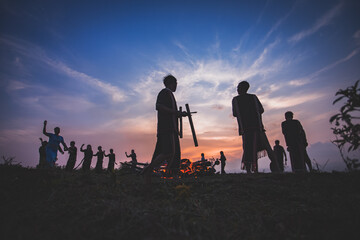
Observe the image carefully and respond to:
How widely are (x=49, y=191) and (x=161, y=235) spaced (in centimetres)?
200

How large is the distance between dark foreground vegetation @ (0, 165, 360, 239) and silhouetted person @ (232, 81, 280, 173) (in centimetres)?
151

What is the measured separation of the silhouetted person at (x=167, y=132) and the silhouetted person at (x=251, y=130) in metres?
1.84

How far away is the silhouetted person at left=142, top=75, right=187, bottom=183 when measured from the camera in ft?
11.4

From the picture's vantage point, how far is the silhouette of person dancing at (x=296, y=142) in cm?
626

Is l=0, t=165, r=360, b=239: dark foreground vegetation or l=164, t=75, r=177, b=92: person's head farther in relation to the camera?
l=164, t=75, r=177, b=92: person's head

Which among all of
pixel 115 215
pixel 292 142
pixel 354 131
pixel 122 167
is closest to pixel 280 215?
pixel 354 131

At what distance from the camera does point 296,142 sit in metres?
6.32

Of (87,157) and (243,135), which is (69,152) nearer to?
(87,157)

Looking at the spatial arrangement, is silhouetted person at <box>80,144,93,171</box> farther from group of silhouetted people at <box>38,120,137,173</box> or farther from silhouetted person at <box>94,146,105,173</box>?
silhouetted person at <box>94,146,105,173</box>

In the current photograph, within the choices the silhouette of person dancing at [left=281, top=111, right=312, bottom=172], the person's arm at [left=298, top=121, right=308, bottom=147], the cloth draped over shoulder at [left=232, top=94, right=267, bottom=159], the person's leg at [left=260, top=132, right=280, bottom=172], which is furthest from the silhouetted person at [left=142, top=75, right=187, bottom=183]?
the person's arm at [left=298, top=121, right=308, bottom=147]

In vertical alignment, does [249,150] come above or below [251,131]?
below

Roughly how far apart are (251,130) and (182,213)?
3.27 m

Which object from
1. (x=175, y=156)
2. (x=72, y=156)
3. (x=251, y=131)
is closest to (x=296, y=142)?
(x=251, y=131)

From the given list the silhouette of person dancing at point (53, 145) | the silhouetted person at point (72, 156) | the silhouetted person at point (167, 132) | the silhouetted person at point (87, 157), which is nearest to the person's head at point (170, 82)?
the silhouetted person at point (167, 132)
